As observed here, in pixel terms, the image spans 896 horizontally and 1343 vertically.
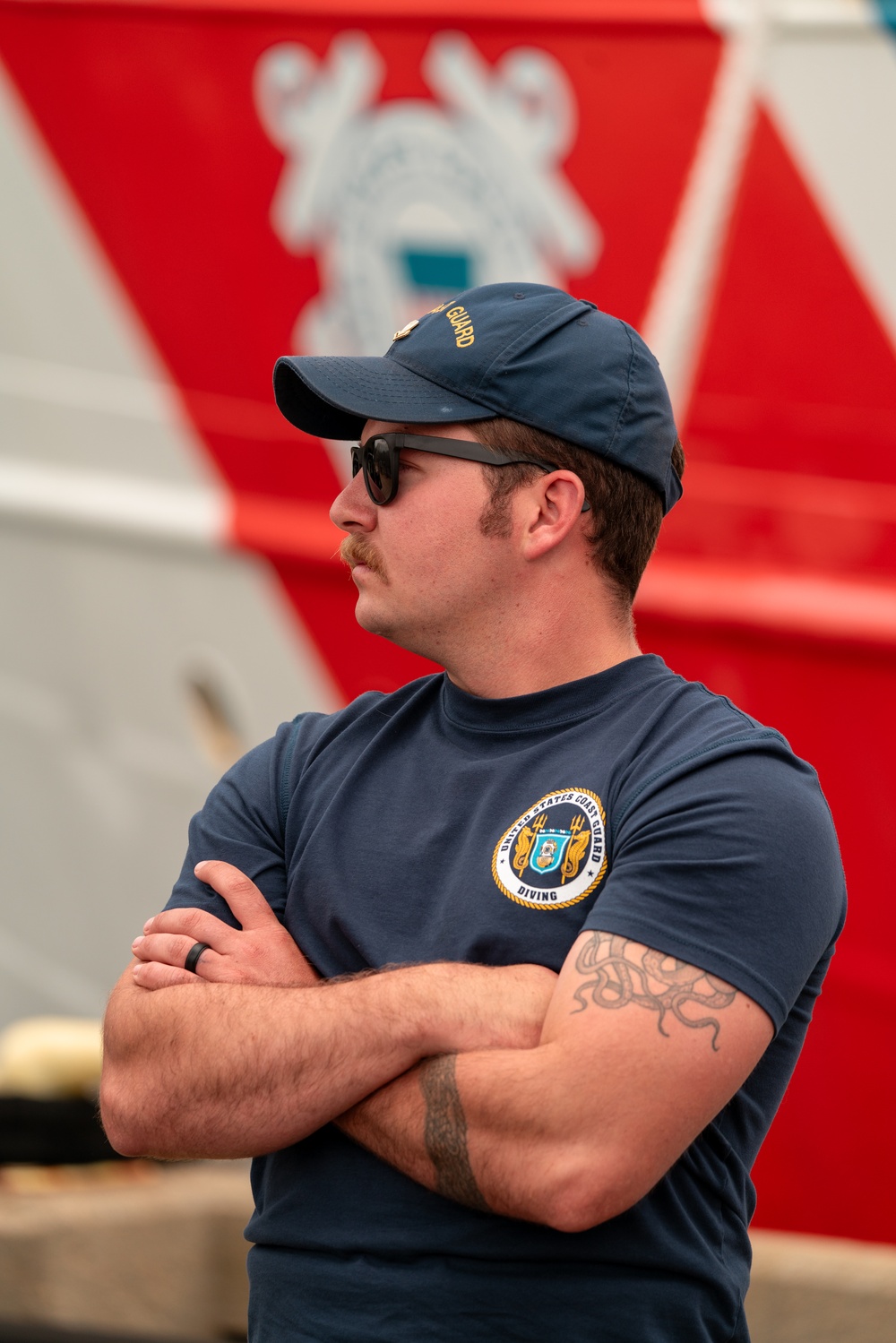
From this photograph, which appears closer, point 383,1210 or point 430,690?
point 383,1210

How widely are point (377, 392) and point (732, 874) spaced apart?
0.69 m

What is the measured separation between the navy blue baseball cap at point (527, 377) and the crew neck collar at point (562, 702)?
24cm

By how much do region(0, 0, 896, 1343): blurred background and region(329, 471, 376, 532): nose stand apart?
124 cm

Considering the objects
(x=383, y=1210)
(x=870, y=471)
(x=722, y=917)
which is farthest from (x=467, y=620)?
(x=870, y=471)

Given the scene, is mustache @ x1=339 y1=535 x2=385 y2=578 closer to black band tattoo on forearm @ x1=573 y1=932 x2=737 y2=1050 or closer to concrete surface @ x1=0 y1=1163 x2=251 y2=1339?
black band tattoo on forearm @ x1=573 y1=932 x2=737 y2=1050

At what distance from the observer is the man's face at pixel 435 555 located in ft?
6.22

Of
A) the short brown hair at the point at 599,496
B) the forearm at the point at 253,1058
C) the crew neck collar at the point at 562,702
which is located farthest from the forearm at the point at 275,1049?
the short brown hair at the point at 599,496

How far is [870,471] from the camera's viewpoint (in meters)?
2.91

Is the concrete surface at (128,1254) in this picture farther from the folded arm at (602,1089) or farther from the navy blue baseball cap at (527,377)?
the navy blue baseball cap at (527,377)

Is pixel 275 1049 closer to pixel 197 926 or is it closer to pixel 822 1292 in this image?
pixel 197 926

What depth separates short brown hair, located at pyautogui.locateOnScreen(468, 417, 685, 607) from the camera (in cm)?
189

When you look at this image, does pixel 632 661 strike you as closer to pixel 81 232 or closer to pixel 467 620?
pixel 467 620

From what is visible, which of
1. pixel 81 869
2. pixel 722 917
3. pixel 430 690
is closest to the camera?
pixel 722 917

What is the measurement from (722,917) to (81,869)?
2715 mm
